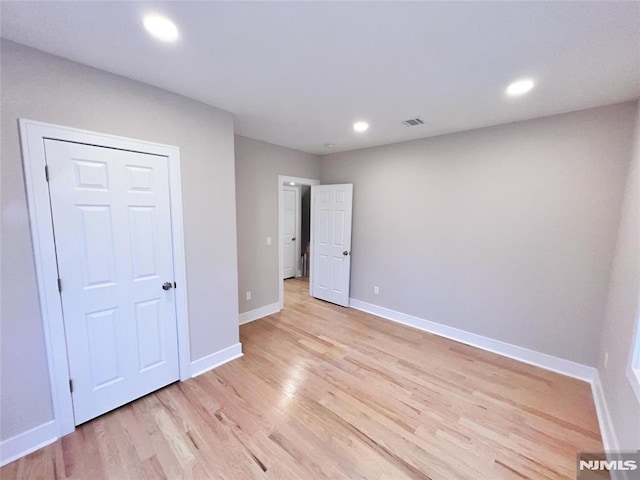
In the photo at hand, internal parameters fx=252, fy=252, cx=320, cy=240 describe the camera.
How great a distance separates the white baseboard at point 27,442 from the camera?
157cm

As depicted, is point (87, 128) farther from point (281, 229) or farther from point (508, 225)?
point (508, 225)

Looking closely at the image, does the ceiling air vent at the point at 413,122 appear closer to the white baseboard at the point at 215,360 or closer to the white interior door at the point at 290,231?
the white baseboard at the point at 215,360

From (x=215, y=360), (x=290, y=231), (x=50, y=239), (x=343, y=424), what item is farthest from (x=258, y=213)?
(x=343, y=424)

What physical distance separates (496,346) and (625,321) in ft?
4.34

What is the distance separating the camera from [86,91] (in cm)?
175

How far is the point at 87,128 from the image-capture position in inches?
69.6

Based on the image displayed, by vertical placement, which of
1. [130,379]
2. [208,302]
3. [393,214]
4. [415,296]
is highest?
[393,214]

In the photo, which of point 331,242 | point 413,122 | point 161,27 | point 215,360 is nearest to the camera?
point 161,27

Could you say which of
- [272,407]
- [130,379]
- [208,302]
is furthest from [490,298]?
[130,379]

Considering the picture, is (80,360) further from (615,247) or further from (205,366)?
(615,247)

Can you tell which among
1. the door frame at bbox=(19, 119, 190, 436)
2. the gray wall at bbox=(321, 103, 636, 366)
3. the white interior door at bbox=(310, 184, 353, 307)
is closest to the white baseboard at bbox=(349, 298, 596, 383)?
the gray wall at bbox=(321, 103, 636, 366)

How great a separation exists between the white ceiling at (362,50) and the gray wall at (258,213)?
1171mm

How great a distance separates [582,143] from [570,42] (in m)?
1.42
